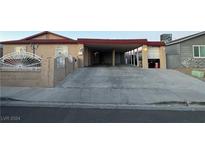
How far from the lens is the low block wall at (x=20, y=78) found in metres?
11.8

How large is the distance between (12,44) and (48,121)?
60.2ft

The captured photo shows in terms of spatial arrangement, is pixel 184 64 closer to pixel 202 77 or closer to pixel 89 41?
pixel 202 77

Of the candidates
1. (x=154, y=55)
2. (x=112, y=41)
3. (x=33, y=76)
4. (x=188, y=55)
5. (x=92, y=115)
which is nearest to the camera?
(x=92, y=115)

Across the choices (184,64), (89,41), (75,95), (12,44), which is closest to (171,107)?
(75,95)

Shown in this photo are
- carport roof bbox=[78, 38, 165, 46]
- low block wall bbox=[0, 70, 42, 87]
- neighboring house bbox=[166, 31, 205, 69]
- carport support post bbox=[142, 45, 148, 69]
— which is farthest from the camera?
neighboring house bbox=[166, 31, 205, 69]

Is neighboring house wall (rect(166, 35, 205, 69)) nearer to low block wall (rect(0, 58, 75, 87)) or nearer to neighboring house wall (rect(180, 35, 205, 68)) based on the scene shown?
neighboring house wall (rect(180, 35, 205, 68))

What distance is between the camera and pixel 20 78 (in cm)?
1186

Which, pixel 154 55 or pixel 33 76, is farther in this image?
pixel 154 55

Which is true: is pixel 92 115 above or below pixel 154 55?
below

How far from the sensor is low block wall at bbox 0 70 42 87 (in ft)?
38.6

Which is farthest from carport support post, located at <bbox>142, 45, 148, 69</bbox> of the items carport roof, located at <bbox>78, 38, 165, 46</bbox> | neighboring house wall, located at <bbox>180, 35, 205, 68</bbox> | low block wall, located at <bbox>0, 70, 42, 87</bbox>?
low block wall, located at <bbox>0, 70, 42, 87</bbox>

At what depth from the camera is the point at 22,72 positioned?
38.9 ft

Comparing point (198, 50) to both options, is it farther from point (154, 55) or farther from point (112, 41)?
point (112, 41)

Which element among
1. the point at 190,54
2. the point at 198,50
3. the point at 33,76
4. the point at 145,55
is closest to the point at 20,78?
the point at 33,76
